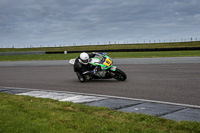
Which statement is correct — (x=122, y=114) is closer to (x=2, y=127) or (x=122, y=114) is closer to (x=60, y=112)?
(x=60, y=112)

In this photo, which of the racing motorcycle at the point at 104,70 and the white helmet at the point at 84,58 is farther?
the white helmet at the point at 84,58

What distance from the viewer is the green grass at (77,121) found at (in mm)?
4566

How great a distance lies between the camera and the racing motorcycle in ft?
36.6

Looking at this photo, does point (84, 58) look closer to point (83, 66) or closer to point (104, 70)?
point (83, 66)

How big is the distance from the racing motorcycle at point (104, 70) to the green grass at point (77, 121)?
4.75m

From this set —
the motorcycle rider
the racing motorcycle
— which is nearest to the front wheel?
the racing motorcycle

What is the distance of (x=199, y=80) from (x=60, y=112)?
21.9 ft

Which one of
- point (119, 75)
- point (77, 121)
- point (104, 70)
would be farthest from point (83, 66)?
point (77, 121)

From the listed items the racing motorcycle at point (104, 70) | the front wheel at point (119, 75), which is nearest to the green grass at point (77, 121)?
the racing motorcycle at point (104, 70)

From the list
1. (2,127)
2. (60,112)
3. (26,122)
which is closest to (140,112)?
(60,112)

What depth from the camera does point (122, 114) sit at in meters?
5.58

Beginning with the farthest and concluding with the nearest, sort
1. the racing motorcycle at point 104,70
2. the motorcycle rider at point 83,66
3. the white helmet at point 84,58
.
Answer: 1. the motorcycle rider at point 83,66
2. the white helmet at point 84,58
3. the racing motorcycle at point 104,70

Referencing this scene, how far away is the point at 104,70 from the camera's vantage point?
11.2 m

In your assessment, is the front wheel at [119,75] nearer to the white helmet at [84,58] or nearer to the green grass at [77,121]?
the white helmet at [84,58]
